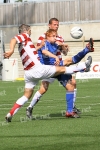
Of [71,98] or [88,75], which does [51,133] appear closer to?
[71,98]

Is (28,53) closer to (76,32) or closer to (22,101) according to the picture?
(22,101)

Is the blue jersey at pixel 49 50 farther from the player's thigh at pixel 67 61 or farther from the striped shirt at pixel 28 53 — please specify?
the striped shirt at pixel 28 53

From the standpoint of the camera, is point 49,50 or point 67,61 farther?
point 49,50

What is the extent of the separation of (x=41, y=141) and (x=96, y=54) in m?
33.1

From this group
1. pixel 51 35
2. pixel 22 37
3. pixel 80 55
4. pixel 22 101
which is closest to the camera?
pixel 22 37

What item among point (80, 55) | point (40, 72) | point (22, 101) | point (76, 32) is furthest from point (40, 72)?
point (76, 32)

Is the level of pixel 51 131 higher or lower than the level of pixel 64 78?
lower

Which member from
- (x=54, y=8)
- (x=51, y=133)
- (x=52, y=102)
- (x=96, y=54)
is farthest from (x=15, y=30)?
(x=51, y=133)

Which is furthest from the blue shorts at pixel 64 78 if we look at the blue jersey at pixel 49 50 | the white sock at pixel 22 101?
the white sock at pixel 22 101

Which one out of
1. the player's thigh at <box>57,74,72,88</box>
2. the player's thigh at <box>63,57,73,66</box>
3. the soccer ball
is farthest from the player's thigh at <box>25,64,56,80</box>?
the soccer ball

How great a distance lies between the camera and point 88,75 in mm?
35344

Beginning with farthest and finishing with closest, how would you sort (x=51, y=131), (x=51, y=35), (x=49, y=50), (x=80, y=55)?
1. (x=49, y=50)
2. (x=51, y=35)
3. (x=80, y=55)
4. (x=51, y=131)

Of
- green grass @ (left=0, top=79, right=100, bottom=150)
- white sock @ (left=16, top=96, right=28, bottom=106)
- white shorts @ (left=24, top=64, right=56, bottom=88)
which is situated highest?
white shorts @ (left=24, top=64, right=56, bottom=88)

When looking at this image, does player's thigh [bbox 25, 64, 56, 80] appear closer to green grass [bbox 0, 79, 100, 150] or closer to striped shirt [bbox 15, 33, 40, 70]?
striped shirt [bbox 15, 33, 40, 70]
